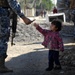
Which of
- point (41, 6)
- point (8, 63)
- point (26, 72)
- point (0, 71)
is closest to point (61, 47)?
point (26, 72)

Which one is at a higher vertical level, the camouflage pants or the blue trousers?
the camouflage pants

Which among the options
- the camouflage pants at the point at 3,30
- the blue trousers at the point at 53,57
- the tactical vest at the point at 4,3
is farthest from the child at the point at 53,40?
the tactical vest at the point at 4,3

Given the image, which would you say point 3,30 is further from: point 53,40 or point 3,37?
point 53,40

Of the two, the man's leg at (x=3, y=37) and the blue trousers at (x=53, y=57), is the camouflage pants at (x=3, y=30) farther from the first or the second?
the blue trousers at (x=53, y=57)

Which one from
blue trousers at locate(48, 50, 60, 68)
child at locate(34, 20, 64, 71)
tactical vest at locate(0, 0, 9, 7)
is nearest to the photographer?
tactical vest at locate(0, 0, 9, 7)

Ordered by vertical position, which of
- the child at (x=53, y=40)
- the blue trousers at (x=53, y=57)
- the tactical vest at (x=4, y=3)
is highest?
the tactical vest at (x=4, y=3)

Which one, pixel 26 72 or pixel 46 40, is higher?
pixel 46 40

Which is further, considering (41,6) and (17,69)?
(41,6)

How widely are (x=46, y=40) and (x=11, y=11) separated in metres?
0.93

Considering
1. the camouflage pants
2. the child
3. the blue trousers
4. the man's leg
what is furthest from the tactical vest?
the blue trousers

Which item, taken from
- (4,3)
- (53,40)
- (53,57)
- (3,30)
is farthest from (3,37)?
(53,57)

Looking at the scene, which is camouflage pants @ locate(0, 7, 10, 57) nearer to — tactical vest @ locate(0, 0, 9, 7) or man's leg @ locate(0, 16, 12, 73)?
man's leg @ locate(0, 16, 12, 73)

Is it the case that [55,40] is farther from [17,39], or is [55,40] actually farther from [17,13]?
[17,39]

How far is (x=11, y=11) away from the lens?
7.38m
